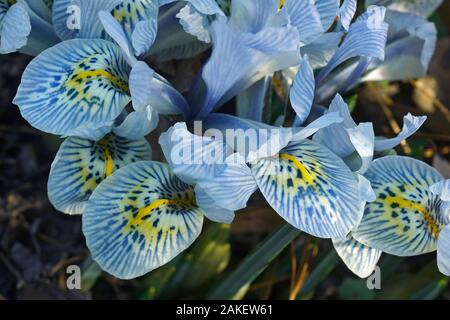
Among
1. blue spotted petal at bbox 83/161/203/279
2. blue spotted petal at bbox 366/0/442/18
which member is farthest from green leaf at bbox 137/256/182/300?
Answer: blue spotted petal at bbox 366/0/442/18

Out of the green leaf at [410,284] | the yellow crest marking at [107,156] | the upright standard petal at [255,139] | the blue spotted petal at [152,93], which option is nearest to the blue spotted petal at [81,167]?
the yellow crest marking at [107,156]

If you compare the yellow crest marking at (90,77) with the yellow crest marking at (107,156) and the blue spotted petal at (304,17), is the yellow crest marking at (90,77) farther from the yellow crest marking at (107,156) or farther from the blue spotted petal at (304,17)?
the blue spotted petal at (304,17)

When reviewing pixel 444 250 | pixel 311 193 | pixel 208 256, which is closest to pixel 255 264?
pixel 208 256

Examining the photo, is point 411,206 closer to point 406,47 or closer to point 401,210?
point 401,210

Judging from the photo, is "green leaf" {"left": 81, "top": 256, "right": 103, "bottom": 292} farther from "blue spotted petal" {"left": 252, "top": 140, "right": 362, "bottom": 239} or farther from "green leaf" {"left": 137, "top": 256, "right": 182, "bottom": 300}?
"blue spotted petal" {"left": 252, "top": 140, "right": 362, "bottom": 239}
